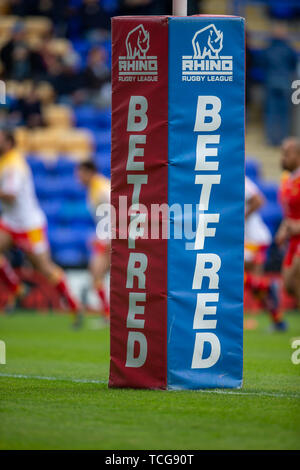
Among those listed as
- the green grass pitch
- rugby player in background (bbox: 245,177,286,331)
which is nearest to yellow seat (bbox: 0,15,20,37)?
rugby player in background (bbox: 245,177,286,331)

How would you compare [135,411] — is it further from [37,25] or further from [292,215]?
[37,25]

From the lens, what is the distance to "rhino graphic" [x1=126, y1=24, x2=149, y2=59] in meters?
6.23

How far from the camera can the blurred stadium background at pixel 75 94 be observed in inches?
722

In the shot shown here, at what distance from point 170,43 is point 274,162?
1428cm

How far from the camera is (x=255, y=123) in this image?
21.3m

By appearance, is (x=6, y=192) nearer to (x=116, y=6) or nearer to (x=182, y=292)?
(x=182, y=292)

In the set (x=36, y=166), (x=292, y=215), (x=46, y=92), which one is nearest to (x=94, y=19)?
(x=46, y=92)

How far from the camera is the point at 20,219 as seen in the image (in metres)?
13.4

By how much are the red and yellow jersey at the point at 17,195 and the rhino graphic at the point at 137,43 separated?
22.9ft

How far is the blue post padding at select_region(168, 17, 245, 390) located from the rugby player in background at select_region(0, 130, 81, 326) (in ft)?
22.8

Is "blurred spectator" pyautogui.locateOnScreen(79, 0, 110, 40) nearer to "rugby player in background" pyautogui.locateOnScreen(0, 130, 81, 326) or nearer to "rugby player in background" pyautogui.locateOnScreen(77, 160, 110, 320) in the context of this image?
"rugby player in background" pyautogui.locateOnScreen(77, 160, 110, 320)

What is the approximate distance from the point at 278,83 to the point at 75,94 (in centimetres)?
401

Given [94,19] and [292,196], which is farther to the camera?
[94,19]

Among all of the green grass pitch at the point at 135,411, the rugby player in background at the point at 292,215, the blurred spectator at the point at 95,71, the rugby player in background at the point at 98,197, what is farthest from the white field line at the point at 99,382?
the blurred spectator at the point at 95,71
